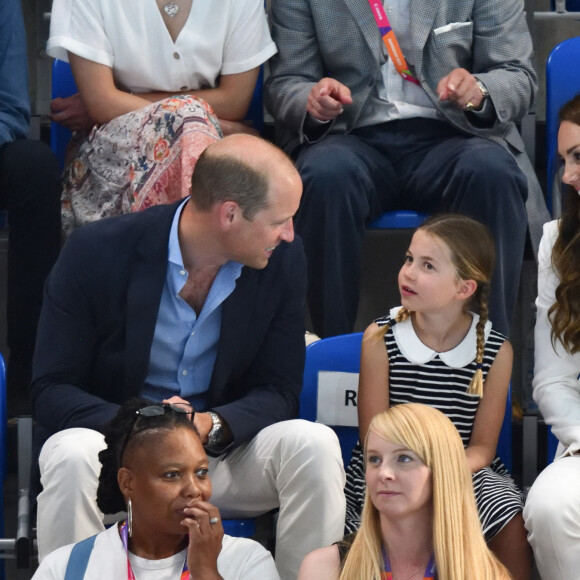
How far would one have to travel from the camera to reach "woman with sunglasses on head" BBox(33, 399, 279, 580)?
85.6 inches

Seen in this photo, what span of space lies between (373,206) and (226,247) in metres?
0.81

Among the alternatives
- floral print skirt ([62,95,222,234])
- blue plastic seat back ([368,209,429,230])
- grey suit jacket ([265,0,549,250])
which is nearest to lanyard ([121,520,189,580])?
floral print skirt ([62,95,222,234])

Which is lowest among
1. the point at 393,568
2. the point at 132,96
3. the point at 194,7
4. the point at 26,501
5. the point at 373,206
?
the point at 26,501

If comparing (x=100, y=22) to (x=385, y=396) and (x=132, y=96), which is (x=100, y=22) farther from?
(x=385, y=396)

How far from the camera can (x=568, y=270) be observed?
2.79 metres

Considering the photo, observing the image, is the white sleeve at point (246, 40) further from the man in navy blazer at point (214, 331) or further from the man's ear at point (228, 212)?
the man's ear at point (228, 212)

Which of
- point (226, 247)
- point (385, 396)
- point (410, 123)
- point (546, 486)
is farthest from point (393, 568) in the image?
point (410, 123)

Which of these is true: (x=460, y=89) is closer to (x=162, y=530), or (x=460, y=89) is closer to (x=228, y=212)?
(x=228, y=212)

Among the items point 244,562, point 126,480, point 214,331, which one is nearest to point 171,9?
point 214,331

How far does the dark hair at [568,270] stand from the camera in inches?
108

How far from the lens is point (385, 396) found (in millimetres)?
2752

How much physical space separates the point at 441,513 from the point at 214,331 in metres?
0.74

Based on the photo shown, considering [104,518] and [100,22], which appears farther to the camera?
[100,22]

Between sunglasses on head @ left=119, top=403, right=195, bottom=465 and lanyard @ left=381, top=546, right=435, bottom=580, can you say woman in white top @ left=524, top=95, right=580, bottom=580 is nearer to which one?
lanyard @ left=381, top=546, right=435, bottom=580
